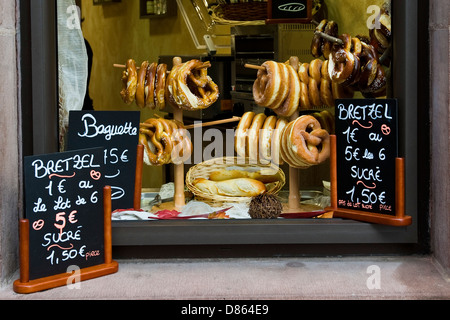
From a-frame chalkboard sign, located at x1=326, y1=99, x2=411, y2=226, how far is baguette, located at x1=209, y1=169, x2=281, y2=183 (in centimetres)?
49

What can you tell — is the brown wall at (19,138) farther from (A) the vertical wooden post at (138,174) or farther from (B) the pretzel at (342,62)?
(A) the vertical wooden post at (138,174)

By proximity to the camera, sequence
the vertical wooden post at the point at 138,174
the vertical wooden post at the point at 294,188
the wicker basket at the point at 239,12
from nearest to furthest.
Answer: the vertical wooden post at the point at 138,174, the vertical wooden post at the point at 294,188, the wicker basket at the point at 239,12

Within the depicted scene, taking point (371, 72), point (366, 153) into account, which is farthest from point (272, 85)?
point (366, 153)

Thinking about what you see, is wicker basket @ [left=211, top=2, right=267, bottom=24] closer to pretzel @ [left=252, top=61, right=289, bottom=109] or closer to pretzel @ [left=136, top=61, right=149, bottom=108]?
pretzel @ [left=252, top=61, right=289, bottom=109]

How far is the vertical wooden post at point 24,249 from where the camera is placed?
2544mm

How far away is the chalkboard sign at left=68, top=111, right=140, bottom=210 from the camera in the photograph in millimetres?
3145

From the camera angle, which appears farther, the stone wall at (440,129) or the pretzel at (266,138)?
the pretzel at (266,138)

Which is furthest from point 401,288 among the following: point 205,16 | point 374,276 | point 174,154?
point 205,16

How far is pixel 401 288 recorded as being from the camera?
8.95 ft

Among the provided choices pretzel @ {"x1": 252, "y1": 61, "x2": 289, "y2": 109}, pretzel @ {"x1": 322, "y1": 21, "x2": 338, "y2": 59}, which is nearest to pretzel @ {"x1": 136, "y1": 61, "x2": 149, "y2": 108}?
pretzel @ {"x1": 252, "y1": 61, "x2": 289, "y2": 109}

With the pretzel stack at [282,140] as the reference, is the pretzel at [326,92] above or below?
above

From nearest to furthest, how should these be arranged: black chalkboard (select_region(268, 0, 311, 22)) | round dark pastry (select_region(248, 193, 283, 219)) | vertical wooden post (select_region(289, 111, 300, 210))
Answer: round dark pastry (select_region(248, 193, 283, 219))
vertical wooden post (select_region(289, 111, 300, 210))
black chalkboard (select_region(268, 0, 311, 22))

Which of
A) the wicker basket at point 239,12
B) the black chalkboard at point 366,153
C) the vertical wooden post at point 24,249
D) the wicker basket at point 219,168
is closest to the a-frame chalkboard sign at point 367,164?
the black chalkboard at point 366,153

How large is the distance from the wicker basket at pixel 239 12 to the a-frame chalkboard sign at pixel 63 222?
1629mm
